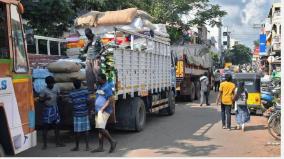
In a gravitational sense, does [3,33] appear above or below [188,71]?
above

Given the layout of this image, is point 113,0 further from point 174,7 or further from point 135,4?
point 174,7

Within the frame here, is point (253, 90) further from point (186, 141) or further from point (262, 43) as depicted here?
point (262, 43)

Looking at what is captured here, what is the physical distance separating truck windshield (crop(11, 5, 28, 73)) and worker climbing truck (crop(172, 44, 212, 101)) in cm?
1455

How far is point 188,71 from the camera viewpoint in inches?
878

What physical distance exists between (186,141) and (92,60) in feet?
9.43

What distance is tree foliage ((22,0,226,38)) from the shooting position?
40.3 ft

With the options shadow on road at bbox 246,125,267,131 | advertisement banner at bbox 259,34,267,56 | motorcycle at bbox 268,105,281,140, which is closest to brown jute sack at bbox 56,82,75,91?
motorcycle at bbox 268,105,281,140

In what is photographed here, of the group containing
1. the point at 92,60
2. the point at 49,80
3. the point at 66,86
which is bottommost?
the point at 66,86

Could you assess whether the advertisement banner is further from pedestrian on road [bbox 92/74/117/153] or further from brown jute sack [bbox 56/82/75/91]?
pedestrian on road [bbox 92/74/117/153]

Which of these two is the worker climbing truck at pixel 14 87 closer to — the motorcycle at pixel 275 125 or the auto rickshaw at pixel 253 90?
the motorcycle at pixel 275 125

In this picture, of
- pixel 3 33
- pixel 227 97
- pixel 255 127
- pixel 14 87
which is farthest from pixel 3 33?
pixel 255 127

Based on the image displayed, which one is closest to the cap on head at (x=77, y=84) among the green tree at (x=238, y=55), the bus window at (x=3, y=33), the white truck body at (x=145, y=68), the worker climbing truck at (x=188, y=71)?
the white truck body at (x=145, y=68)

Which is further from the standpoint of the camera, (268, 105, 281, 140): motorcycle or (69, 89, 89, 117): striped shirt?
(268, 105, 281, 140): motorcycle

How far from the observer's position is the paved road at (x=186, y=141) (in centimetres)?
888
